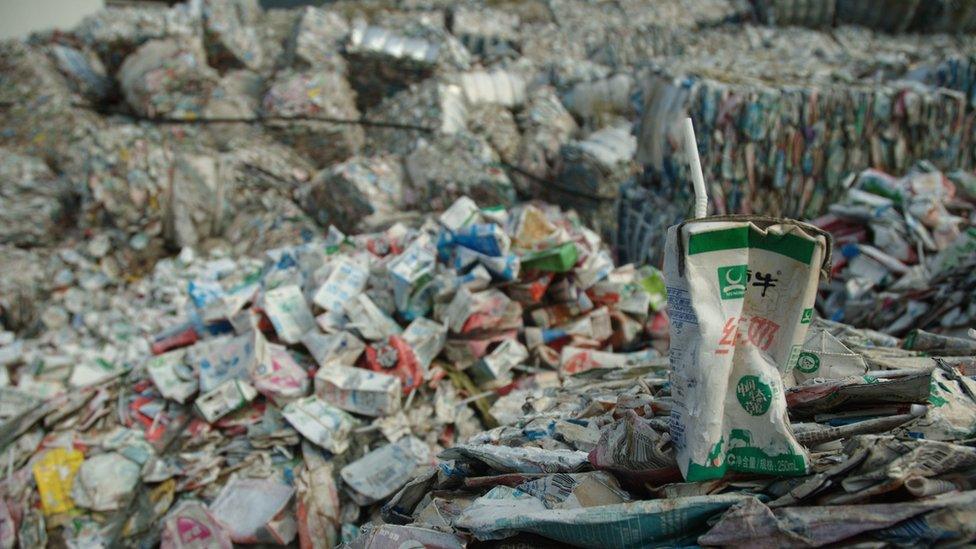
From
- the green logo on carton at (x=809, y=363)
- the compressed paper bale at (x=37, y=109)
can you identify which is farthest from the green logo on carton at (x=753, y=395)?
the compressed paper bale at (x=37, y=109)

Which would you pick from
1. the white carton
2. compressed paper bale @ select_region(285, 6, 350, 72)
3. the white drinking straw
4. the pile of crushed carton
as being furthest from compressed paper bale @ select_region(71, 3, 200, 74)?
the white drinking straw

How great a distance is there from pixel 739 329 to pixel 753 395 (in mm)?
135

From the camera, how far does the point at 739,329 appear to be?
50.2 inches

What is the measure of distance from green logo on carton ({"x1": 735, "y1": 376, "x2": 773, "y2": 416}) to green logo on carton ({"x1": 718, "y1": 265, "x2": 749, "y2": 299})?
174 mm

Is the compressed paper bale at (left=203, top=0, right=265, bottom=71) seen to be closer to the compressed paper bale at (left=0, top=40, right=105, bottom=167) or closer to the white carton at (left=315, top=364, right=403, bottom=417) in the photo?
the compressed paper bale at (left=0, top=40, right=105, bottom=167)

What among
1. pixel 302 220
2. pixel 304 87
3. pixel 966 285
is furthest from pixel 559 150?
pixel 966 285

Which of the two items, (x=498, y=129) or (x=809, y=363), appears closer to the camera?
(x=809, y=363)

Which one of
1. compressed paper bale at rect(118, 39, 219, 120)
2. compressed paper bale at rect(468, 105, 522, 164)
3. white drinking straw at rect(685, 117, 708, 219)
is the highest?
white drinking straw at rect(685, 117, 708, 219)

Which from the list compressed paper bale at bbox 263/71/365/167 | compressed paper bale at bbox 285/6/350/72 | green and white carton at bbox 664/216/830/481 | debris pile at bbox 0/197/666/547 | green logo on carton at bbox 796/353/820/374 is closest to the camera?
green and white carton at bbox 664/216/830/481

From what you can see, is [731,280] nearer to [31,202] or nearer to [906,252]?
[906,252]

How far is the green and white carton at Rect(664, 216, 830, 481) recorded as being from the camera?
4.05 feet

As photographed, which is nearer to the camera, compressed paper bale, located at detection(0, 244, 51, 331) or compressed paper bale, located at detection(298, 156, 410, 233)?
compressed paper bale, located at detection(0, 244, 51, 331)

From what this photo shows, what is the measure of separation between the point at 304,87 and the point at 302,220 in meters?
2.03

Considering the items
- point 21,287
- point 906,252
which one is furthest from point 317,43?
point 906,252
